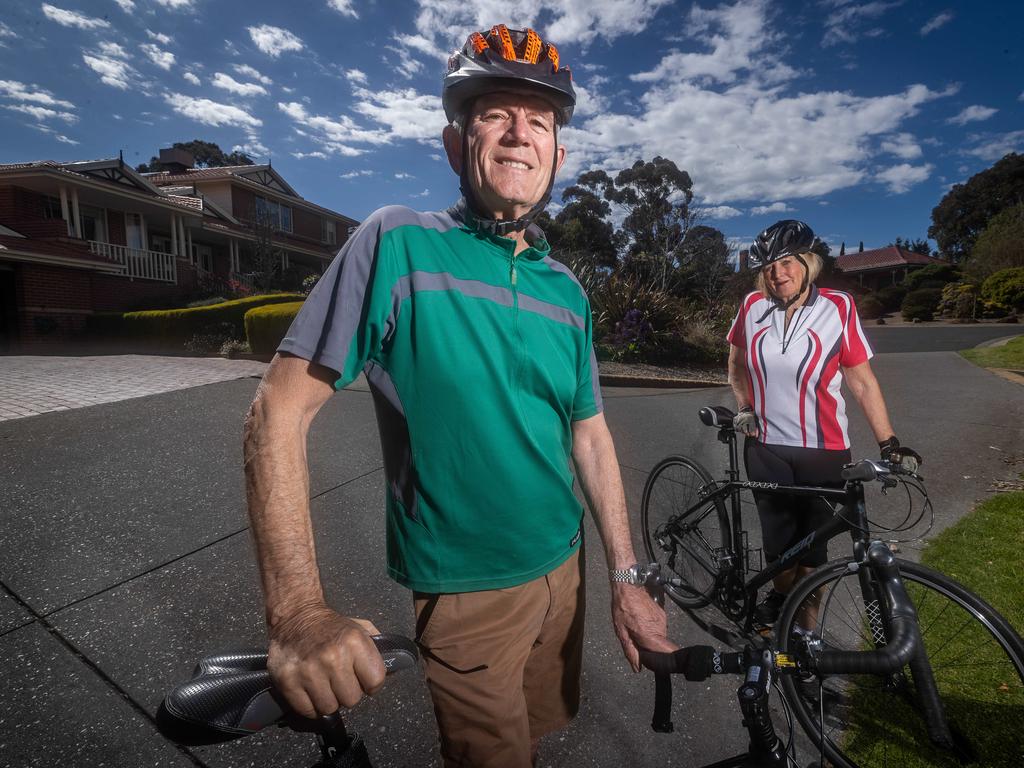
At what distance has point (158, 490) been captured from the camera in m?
5.03

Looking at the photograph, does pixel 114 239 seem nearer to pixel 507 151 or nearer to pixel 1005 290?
pixel 507 151

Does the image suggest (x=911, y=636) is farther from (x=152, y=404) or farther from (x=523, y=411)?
(x=152, y=404)

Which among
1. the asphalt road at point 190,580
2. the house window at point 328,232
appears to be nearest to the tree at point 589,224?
the house window at point 328,232

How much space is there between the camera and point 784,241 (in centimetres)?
298

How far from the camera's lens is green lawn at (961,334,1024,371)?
→ 1305 cm

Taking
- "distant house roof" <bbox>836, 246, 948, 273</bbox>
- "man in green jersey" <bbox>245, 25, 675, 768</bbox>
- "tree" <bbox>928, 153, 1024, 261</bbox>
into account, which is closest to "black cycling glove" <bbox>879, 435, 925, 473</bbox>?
"man in green jersey" <bbox>245, 25, 675, 768</bbox>

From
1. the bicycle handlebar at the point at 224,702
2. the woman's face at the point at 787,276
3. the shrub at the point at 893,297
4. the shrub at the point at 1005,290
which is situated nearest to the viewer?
the bicycle handlebar at the point at 224,702

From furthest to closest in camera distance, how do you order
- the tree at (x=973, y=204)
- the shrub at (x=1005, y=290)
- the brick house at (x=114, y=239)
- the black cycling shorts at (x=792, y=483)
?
the tree at (x=973, y=204), the shrub at (x=1005, y=290), the brick house at (x=114, y=239), the black cycling shorts at (x=792, y=483)

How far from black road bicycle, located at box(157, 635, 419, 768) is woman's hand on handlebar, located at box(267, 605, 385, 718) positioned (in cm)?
3

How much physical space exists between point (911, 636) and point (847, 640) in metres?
1.89

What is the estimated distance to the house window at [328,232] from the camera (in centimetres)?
3497

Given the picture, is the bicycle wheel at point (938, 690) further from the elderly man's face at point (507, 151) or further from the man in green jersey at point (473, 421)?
the elderly man's face at point (507, 151)

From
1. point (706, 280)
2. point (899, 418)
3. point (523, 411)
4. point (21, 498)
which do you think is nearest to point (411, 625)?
point (523, 411)

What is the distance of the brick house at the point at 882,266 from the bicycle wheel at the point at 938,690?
200ft
